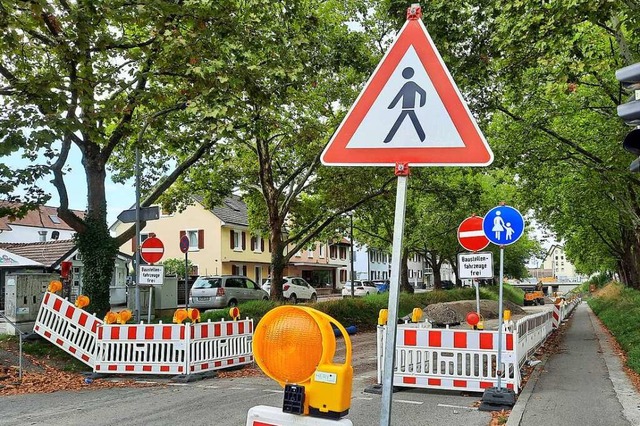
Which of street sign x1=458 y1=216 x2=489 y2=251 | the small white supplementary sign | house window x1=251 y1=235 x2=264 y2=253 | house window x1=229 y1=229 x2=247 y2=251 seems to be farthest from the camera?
house window x1=251 y1=235 x2=264 y2=253

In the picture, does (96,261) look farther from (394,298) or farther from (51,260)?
(51,260)

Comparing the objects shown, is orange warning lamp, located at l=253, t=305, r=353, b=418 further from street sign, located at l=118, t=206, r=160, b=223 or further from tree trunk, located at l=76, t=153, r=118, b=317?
tree trunk, located at l=76, t=153, r=118, b=317

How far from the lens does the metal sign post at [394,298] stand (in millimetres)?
2773

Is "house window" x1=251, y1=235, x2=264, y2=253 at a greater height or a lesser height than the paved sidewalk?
greater

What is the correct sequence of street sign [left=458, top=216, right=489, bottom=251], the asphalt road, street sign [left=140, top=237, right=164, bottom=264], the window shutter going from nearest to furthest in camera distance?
the asphalt road → street sign [left=458, top=216, right=489, bottom=251] → street sign [left=140, top=237, right=164, bottom=264] → the window shutter

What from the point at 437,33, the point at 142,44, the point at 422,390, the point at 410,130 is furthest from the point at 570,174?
the point at 410,130

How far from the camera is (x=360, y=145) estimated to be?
123 inches

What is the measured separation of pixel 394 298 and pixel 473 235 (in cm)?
759

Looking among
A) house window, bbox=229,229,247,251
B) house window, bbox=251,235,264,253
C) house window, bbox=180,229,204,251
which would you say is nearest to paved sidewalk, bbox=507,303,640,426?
house window, bbox=229,229,247,251

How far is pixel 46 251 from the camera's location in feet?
109

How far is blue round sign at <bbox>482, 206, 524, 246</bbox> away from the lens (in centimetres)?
902

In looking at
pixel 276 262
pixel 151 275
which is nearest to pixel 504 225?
pixel 151 275

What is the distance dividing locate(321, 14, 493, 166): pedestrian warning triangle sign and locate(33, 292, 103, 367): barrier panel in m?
9.69

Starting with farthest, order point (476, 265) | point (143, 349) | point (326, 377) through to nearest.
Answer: point (143, 349), point (476, 265), point (326, 377)
